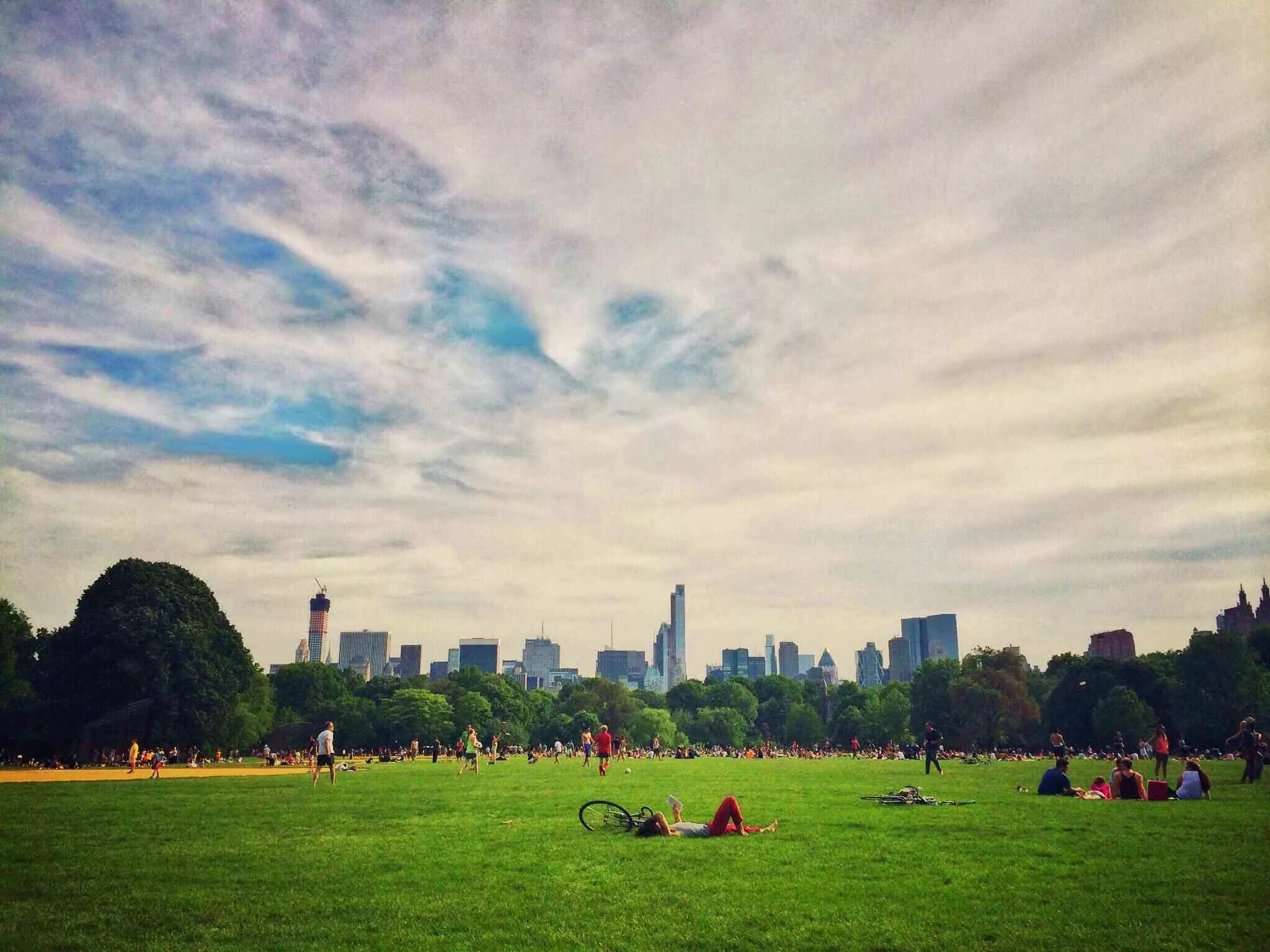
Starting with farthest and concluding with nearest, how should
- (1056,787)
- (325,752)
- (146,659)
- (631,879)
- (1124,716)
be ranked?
(1124,716), (146,659), (325,752), (1056,787), (631,879)

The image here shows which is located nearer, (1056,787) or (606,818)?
(606,818)

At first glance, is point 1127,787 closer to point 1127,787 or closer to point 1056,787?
point 1127,787

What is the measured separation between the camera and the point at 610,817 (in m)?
17.3

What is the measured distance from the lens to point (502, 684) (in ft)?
434

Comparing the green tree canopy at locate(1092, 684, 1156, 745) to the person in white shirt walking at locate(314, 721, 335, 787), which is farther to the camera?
the green tree canopy at locate(1092, 684, 1156, 745)

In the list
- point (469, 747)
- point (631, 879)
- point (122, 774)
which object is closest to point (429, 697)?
point (122, 774)

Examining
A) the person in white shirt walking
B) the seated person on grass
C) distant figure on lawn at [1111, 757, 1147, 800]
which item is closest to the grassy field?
the seated person on grass

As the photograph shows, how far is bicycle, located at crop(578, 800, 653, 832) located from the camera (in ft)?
55.0

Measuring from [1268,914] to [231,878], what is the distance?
13154 millimetres

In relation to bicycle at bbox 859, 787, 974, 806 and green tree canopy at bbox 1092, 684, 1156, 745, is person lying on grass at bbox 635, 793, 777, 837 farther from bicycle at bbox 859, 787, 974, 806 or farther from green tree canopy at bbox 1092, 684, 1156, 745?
green tree canopy at bbox 1092, 684, 1156, 745

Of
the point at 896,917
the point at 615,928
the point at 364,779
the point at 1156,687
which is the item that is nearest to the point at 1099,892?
the point at 896,917

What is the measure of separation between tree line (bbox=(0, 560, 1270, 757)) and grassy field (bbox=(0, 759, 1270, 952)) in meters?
54.8

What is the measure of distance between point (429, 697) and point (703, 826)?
100 meters

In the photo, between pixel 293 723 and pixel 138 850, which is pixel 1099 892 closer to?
pixel 138 850
